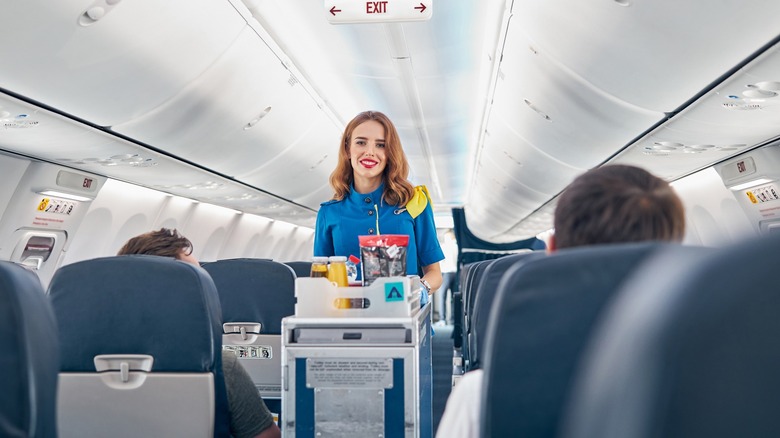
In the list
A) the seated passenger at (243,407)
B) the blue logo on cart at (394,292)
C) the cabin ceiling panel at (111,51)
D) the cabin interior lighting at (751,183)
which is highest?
the cabin ceiling panel at (111,51)

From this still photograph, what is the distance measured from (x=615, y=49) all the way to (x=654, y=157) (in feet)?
11.3

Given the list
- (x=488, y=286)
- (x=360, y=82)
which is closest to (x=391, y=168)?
(x=488, y=286)

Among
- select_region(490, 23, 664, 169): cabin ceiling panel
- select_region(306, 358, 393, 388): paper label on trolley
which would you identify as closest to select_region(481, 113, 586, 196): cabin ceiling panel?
select_region(490, 23, 664, 169): cabin ceiling panel

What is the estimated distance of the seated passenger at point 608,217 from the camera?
153cm

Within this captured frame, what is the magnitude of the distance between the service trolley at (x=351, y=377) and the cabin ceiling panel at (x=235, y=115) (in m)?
3.76

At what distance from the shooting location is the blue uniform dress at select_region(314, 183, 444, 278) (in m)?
3.57

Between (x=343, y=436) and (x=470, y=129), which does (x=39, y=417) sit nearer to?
(x=343, y=436)

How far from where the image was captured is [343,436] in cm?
261

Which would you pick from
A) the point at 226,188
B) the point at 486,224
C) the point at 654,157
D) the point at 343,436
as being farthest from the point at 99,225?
the point at 486,224

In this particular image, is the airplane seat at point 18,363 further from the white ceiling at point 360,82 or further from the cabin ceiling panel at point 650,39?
the cabin ceiling panel at point 650,39

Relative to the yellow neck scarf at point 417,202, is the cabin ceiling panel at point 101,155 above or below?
above

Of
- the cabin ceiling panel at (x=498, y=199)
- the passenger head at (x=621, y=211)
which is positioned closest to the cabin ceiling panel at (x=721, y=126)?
the passenger head at (x=621, y=211)

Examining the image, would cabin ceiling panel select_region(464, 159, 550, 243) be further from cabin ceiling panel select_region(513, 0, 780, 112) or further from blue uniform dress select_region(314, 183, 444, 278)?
blue uniform dress select_region(314, 183, 444, 278)

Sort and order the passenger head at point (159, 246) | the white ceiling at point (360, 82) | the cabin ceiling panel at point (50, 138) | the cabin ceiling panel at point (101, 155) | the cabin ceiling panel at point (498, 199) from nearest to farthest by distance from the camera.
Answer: the passenger head at point (159, 246), the white ceiling at point (360, 82), the cabin ceiling panel at point (50, 138), the cabin ceiling panel at point (101, 155), the cabin ceiling panel at point (498, 199)
